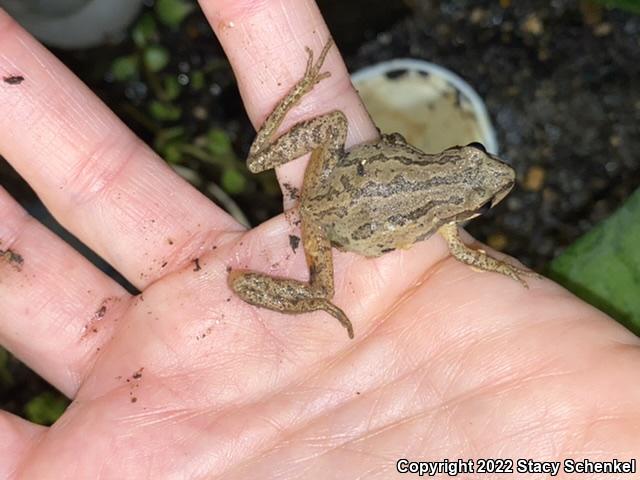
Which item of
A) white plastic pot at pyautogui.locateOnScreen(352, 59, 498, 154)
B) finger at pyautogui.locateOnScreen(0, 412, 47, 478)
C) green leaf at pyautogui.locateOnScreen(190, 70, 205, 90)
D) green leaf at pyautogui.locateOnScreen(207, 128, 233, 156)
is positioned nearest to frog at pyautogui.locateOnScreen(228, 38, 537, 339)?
finger at pyautogui.locateOnScreen(0, 412, 47, 478)

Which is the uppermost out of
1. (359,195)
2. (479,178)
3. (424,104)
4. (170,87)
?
(170,87)

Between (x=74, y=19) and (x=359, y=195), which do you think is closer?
(x=359, y=195)

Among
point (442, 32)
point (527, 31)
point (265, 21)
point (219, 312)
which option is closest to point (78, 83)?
point (265, 21)

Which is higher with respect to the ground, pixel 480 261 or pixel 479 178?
pixel 479 178

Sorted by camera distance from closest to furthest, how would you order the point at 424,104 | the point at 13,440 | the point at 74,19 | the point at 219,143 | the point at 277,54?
the point at 13,440 → the point at 277,54 → the point at 74,19 → the point at 424,104 → the point at 219,143

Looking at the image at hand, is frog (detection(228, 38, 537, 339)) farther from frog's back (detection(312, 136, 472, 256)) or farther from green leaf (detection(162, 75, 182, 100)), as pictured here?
green leaf (detection(162, 75, 182, 100))

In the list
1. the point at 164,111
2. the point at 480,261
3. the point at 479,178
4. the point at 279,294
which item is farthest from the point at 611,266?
the point at 164,111

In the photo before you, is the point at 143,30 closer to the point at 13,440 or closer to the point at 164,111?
the point at 164,111
